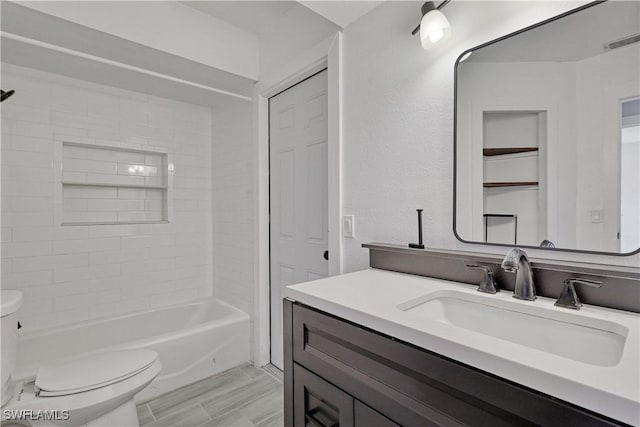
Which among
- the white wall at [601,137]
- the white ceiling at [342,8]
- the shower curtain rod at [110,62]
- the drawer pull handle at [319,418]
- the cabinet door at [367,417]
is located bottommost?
the drawer pull handle at [319,418]

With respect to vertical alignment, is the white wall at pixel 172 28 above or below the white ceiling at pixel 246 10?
below

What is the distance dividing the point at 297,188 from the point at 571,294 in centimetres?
159

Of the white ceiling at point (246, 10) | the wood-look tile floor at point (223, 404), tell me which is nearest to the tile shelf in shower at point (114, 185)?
the white ceiling at point (246, 10)

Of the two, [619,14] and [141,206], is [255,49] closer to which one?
[141,206]

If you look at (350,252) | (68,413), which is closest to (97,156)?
(68,413)

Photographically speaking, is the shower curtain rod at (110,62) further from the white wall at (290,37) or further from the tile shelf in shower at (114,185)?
the tile shelf in shower at (114,185)

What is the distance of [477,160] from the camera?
117 cm

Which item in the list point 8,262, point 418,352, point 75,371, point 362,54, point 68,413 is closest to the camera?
point 418,352

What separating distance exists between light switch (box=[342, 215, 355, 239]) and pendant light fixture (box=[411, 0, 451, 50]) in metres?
0.83

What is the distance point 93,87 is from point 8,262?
1384 millimetres

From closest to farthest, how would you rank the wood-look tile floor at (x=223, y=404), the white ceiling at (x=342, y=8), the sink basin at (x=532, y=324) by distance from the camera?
the sink basin at (x=532, y=324) → the white ceiling at (x=342, y=8) → the wood-look tile floor at (x=223, y=404)

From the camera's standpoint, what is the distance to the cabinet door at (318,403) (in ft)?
2.87

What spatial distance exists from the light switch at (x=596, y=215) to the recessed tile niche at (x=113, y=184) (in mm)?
2869

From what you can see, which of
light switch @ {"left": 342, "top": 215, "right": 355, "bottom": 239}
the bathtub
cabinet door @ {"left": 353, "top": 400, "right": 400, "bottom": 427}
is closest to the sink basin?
cabinet door @ {"left": 353, "top": 400, "right": 400, "bottom": 427}
